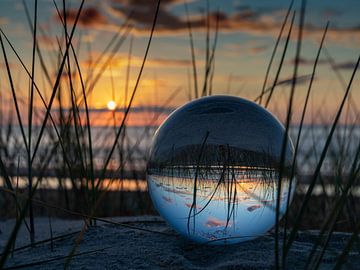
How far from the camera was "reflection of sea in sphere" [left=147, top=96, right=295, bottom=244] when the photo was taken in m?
1.92

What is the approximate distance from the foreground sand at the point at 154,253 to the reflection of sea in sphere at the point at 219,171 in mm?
74

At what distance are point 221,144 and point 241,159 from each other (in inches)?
3.8

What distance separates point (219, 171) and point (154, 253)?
0.43 m

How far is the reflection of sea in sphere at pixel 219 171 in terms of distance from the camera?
6.31 feet

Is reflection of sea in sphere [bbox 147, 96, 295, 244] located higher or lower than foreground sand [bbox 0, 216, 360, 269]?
higher

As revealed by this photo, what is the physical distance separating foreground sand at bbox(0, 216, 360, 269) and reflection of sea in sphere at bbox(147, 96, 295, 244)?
0.07 metres

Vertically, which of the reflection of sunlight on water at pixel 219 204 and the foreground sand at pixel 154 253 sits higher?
the reflection of sunlight on water at pixel 219 204

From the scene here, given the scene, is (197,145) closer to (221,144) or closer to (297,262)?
(221,144)

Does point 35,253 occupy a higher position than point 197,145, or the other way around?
point 197,145

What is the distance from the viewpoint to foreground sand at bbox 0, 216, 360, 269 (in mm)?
1860

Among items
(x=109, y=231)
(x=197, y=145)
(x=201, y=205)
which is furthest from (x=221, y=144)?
(x=109, y=231)

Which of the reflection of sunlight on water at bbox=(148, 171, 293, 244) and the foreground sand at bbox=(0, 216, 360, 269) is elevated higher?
the reflection of sunlight on water at bbox=(148, 171, 293, 244)

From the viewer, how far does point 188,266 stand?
6.00 ft

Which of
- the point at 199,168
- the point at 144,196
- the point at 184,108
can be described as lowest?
the point at 144,196
